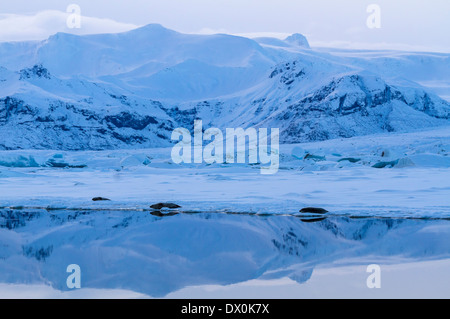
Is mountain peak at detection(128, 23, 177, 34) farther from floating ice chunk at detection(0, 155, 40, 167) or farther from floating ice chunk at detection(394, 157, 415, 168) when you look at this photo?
floating ice chunk at detection(394, 157, 415, 168)

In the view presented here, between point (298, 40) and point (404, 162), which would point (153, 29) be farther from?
point (404, 162)

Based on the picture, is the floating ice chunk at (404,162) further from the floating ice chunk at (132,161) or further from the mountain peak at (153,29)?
the mountain peak at (153,29)

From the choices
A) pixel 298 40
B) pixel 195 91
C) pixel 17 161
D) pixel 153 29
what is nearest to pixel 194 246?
pixel 17 161

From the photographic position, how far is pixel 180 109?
83.8 meters

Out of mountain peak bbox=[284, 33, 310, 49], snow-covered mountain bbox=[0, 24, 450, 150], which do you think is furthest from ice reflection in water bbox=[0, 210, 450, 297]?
mountain peak bbox=[284, 33, 310, 49]

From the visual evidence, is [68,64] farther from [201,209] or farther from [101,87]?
[201,209]

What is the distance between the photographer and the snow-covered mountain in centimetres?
6288

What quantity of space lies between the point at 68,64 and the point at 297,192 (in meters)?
101

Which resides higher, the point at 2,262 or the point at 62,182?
the point at 2,262

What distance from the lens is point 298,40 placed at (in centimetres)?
13300

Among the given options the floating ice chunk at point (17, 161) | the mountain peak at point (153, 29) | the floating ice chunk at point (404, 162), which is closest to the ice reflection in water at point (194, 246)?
the floating ice chunk at point (404, 162)

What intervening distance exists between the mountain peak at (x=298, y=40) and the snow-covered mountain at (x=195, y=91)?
8565 mm

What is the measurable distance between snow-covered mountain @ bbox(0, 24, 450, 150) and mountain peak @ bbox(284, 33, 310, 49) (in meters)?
8.56
